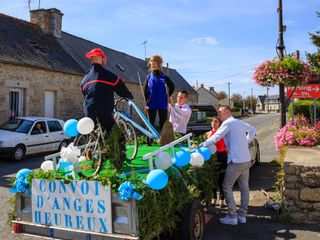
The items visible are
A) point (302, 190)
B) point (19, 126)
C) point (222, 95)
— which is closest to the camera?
point (302, 190)

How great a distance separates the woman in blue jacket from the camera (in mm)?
6523

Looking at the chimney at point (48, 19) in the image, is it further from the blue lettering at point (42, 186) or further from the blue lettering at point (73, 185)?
the blue lettering at point (73, 185)

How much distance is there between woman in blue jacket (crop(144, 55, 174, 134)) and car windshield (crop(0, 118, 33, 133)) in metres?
8.94

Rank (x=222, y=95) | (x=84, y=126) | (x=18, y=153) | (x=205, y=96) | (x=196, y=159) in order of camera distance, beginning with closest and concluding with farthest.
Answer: (x=84, y=126) → (x=196, y=159) → (x=18, y=153) → (x=205, y=96) → (x=222, y=95)

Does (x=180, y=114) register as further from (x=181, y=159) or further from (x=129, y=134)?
(x=181, y=159)

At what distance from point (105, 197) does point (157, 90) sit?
3063 mm

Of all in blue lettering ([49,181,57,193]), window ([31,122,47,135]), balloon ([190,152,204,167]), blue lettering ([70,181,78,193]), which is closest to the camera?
blue lettering ([70,181,78,193])

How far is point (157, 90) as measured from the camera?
6.55 m

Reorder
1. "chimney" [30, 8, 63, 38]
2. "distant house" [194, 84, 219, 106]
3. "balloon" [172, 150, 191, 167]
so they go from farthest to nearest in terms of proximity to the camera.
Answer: "distant house" [194, 84, 219, 106] < "chimney" [30, 8, 63, 38] < "balloon" [172, 150, 191, 167]

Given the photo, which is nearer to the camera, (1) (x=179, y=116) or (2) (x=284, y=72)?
(1) (x=179, y=116)

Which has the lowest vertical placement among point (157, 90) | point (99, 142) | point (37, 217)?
point (37, 217)

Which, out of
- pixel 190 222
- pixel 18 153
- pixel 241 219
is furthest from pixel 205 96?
pixel 190 222

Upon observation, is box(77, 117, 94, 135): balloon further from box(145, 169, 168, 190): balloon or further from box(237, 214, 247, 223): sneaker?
box(237, 214, 247, 223): sneaker

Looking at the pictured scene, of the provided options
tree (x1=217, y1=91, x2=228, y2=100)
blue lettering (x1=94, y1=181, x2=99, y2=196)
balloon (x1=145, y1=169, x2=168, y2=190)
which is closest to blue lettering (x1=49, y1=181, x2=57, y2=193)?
blue lettering (x1=94, y1=181, x2=99, y2=196)
